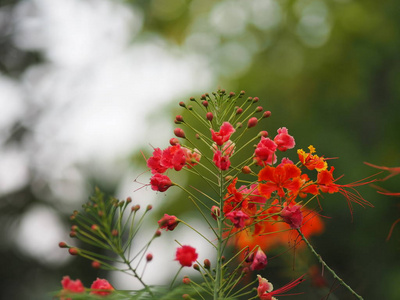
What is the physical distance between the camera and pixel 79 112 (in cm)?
1117

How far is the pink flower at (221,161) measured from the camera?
1602 mm

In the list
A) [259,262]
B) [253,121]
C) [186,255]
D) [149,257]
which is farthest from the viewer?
Answer: [253,121]

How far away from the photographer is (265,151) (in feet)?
5.36

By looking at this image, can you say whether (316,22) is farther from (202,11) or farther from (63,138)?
(63,138)

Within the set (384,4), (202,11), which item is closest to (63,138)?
(202,11)

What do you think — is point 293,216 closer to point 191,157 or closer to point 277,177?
point 277,177

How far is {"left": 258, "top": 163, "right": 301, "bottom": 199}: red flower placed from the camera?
5.34ft

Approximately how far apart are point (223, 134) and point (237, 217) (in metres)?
0.30

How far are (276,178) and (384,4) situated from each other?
30.2 feet

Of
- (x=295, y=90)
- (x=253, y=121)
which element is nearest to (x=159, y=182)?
(x=253, y=121)

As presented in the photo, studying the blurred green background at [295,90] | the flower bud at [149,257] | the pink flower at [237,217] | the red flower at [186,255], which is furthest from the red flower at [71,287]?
the blurred green background at [295,90]

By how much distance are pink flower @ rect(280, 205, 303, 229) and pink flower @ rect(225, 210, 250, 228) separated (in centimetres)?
13

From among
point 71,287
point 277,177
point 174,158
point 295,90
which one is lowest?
point 71,287

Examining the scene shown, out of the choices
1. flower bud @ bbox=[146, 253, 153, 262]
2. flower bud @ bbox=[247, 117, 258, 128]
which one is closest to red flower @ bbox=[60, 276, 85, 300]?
flower bud @ bbox=[146, 253, 153, 262]
